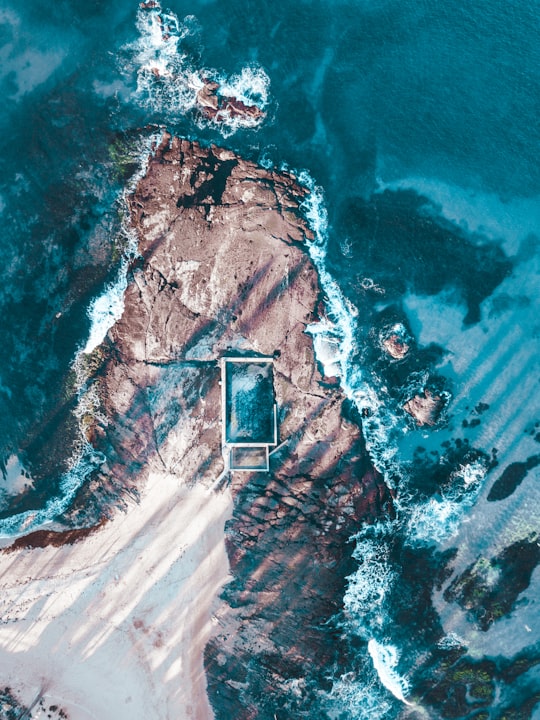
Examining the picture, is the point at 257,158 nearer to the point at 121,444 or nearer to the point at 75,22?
the point at 75,22

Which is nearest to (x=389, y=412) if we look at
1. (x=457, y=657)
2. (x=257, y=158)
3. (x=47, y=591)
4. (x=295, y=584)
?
(x=295, y=584)

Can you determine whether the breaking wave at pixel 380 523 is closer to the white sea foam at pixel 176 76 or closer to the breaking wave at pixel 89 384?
the white sea foam at pixel 176 76

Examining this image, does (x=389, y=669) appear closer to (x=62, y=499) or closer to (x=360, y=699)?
(x=360, y=699)

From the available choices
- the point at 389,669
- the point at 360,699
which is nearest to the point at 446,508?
the point at 389,669

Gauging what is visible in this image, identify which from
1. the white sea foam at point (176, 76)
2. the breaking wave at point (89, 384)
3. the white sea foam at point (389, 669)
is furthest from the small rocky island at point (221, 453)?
the white sea foam at point (176, 76)

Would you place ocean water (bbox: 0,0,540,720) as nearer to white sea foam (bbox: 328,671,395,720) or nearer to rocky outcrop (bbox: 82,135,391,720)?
white sea foam (bbox: 328,671,395,720)

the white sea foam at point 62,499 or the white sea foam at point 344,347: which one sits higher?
the white sea foam at point 344,347

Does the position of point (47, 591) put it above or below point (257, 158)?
below

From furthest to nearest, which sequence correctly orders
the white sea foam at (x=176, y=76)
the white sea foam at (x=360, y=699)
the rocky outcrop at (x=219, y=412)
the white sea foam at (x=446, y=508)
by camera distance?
the white sea foam at (x=176, y=76)
the white sea foam at (x=446, y=508)
the white sea foam at (x=360, y=699)
the rocky outcrop at (x=219, y=412)
